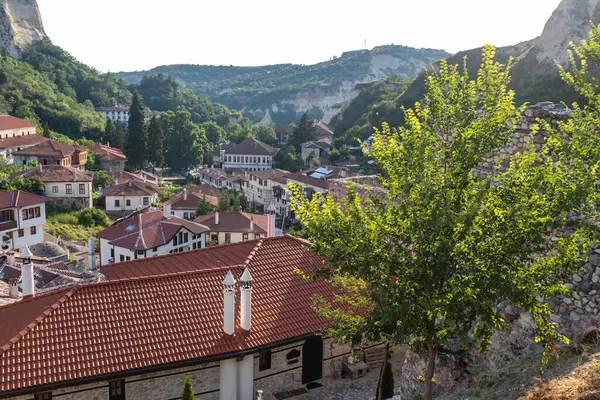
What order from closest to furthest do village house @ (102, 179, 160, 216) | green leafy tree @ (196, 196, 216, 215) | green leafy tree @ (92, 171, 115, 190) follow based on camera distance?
green leafy tree @ (196, 196, 216, 215) → village house @ (102, 179, 160, 216) → green leafy tree @ (92, 171, 115, 190)

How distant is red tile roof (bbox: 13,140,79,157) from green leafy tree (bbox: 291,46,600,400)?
2380 inches

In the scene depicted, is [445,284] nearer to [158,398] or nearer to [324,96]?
[158,398]

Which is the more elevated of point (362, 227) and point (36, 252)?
point (362, 227)

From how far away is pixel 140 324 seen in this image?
1213 cm

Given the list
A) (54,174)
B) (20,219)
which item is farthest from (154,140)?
(20,219)

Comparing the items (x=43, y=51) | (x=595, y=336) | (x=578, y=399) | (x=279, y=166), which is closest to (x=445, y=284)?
(x=578, y=399)

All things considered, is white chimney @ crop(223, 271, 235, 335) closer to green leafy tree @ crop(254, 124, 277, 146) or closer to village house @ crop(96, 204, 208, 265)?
village house @ crop(96, 204, 208, 265)

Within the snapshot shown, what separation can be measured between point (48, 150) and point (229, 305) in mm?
58381

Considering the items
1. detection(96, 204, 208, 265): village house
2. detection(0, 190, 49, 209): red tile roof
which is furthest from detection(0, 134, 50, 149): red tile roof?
detection(96, 204, 208, 265): village house

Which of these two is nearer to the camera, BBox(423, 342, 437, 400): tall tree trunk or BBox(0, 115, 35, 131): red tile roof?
BBox(423, 342, 437, 400): tall tree trunk

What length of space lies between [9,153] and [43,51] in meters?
66.7

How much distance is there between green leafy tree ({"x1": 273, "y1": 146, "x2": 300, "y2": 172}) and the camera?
272 ft

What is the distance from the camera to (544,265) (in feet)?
24.1

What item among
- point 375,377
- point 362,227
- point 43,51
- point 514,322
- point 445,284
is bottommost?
point 375,377
